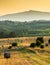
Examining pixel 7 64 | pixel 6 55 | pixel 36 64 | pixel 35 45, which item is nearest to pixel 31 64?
pixel 36 64

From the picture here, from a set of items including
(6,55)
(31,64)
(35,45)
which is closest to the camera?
(31,64)

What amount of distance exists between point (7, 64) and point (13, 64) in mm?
1036

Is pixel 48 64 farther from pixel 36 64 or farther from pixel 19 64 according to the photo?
pixel 19 64

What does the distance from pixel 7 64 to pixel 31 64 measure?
3901 mm

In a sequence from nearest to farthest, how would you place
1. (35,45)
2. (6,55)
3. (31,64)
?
(31,64)
(6,55)
(35,45)

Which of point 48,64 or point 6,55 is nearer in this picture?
point 48,64

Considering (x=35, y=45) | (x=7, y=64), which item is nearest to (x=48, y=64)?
(x=7, y=64)

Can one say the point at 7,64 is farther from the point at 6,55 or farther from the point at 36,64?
the point at 6,55

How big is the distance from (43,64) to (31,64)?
6.34 feet

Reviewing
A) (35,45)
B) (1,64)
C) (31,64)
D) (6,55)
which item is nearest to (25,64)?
(31,64)

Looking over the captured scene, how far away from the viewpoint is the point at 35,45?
80188 mm

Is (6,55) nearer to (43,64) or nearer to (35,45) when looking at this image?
(43,64)

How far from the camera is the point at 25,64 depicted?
41812 millimetres

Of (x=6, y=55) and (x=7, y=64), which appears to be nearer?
(x=7, y=64)
